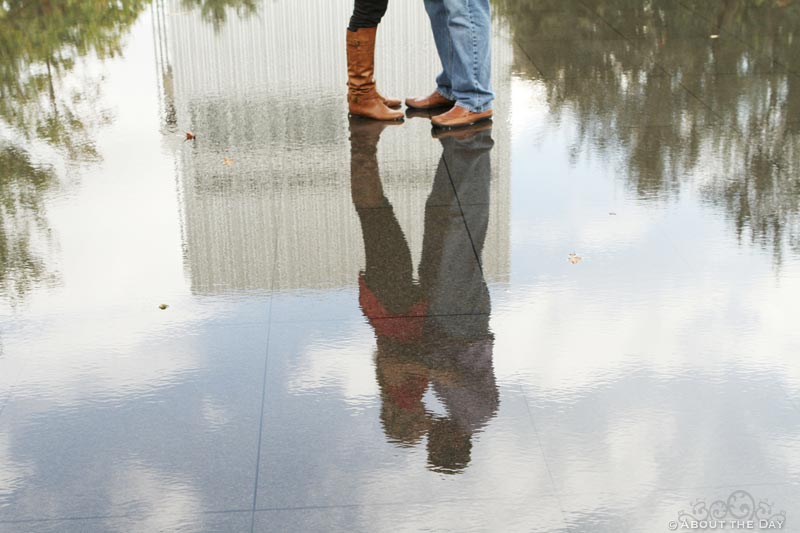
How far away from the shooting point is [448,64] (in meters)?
6.33

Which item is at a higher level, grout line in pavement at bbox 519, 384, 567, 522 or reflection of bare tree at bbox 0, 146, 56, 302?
reflection of bare tree at bbox 0, 146, 56, 302

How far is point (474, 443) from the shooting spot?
10.9 ft

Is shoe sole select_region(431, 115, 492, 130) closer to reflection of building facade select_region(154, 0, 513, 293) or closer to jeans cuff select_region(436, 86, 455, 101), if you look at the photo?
reflection of building facade select_region(154, 0, 513, 293)

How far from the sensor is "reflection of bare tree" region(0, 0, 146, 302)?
4809 mm

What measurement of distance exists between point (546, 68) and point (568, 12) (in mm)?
1290

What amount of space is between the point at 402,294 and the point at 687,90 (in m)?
2.92

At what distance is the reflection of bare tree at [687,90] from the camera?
17.1 ft

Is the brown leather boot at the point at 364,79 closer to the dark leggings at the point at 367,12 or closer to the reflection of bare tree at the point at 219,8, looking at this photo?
the dark leggings at the point at 367,12

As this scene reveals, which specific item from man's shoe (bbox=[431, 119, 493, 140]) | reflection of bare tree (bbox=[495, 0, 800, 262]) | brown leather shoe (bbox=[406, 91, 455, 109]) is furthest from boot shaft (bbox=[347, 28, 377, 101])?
reflection of bare tree (bbox=[495, 0, 800, 262])

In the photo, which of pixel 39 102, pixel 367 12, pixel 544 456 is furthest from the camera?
pixel 39 102

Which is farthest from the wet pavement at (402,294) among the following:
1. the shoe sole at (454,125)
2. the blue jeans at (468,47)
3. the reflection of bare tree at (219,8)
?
the reflection of bare tree at (219,8)

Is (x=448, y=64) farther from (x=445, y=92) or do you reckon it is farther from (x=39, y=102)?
(x=39, y=102)

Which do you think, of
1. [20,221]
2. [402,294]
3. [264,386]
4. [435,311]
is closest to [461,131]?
[402,294]

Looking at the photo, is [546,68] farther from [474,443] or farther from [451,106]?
[474,443]
